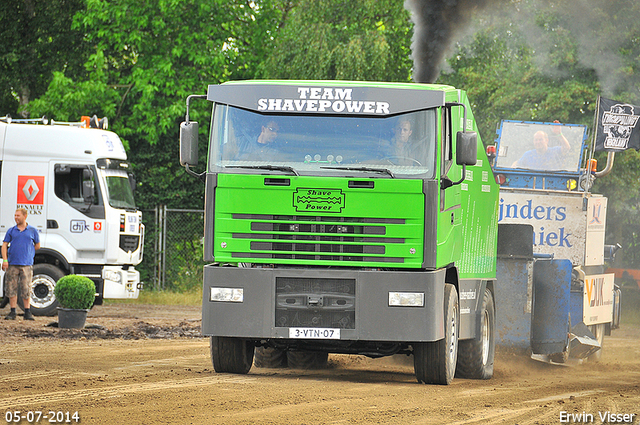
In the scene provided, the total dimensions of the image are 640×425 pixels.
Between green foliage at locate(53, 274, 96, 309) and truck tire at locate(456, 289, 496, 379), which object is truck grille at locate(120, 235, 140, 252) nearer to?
green foliage at locate(53, 274, 96, 309)

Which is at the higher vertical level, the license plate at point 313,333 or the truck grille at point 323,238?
the truck grille at point 323,238

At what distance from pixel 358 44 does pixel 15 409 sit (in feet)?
60.7

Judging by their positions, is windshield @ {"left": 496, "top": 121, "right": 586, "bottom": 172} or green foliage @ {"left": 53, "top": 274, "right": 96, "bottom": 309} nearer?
green foliage @ {"left": 53, "top": 274, "right": 96, "bottom": 309}

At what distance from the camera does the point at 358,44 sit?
83.5ft

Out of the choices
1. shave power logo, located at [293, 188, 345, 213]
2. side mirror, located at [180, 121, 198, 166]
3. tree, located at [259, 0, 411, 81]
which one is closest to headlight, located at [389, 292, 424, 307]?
shave power logo, located at [293, 188, 345, 213]

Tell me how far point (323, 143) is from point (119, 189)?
1102 cm

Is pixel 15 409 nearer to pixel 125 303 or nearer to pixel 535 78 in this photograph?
pixel 125 303

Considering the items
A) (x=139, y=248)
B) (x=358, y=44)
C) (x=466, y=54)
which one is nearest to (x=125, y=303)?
(x=139, y=248)

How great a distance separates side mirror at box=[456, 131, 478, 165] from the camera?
10406mm

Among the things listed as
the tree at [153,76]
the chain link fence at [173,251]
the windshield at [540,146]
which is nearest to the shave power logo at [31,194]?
the tree at [153,76]

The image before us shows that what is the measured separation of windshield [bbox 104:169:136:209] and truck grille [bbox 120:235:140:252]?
0.63 m

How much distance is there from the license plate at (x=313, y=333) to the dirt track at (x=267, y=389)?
1.68ft

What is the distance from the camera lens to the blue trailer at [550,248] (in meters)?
13.4

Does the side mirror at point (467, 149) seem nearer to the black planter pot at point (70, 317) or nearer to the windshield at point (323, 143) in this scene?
the windshield at point (323, 143)
